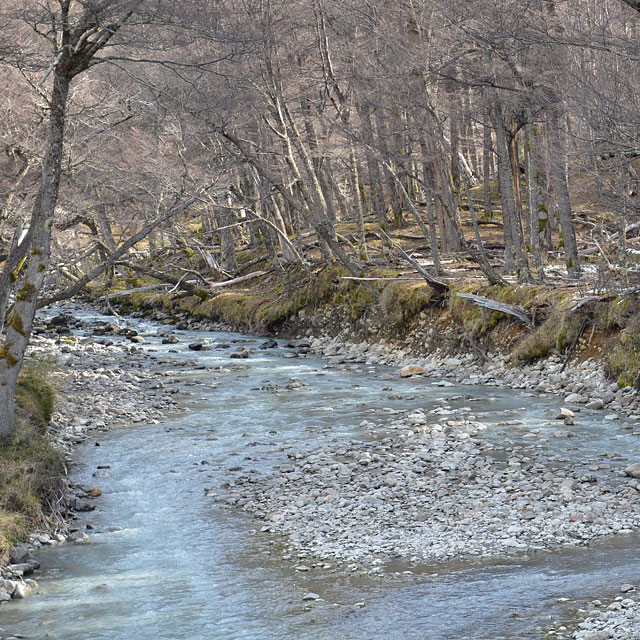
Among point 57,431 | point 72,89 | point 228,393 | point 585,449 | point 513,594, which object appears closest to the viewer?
point 513,594

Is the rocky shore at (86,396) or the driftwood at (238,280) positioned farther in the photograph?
the driftwood at (238,280)

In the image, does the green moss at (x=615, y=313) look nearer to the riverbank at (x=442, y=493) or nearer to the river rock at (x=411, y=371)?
the riverbank at (x=442, y=493)

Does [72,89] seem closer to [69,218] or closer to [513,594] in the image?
[69,218]

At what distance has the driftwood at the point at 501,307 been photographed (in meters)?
15.0

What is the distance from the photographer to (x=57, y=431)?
11609 millimetres

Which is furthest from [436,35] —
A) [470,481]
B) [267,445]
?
[470,481]

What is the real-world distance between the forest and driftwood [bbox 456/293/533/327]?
2.71 feet

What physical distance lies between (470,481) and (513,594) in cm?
281

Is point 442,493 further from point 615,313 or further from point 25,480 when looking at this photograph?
point 615,313

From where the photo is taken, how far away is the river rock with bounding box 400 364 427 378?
1562 cm

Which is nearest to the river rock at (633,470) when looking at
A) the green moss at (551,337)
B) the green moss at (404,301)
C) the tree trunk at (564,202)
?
the green moss at (551,337)

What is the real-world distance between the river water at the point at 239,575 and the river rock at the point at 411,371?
4099 mm

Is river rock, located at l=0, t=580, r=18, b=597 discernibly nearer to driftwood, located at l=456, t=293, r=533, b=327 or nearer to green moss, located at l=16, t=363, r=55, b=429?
green moss, located at l=16, t=363, r=55, b=429

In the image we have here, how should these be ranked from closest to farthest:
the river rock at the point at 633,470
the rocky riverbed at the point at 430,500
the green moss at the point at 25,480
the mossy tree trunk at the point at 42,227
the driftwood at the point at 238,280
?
1. the rocky riverbed at the point at 430,500
2. the green moss at the point at 25,480
3. the river rock at the point at 633,470
4. the mossy tree trunk at the point at 42,227
5. the driftwood at the point at 238,280
